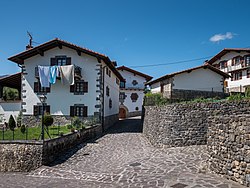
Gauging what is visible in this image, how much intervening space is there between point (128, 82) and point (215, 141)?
28.6 m

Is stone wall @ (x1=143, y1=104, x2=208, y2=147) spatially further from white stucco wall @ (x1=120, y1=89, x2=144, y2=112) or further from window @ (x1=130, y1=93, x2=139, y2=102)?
window @ (x1=130, y1=93, x2=139, y2=102)

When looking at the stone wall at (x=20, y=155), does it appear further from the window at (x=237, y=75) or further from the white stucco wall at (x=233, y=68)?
the window at (x=237, y=75)

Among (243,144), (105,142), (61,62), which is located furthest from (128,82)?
(243,144)

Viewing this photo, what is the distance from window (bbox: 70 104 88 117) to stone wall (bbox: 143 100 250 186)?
20.6 feet

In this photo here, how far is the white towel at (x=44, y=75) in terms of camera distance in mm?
17750

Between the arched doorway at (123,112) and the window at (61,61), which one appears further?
the arched doorway at (123,112)

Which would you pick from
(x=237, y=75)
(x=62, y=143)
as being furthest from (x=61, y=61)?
(x=237, y=75)

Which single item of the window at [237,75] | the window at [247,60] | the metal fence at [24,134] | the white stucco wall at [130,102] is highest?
the window at [247,60]

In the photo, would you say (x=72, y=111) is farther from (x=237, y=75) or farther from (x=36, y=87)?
(x=237, y=75)

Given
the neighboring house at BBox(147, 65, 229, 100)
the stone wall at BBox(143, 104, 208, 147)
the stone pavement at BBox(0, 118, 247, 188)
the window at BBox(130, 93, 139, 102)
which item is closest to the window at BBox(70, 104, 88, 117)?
the stone pavement at BBox(0, 118, 247, 188)

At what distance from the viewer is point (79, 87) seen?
60.7ft

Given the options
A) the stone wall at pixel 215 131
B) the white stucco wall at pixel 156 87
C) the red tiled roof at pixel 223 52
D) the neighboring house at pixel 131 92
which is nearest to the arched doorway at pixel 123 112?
the neighboring house at pixel 131 92

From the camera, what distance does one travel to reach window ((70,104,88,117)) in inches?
718

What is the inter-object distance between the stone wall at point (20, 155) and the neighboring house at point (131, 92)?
23388 mm
